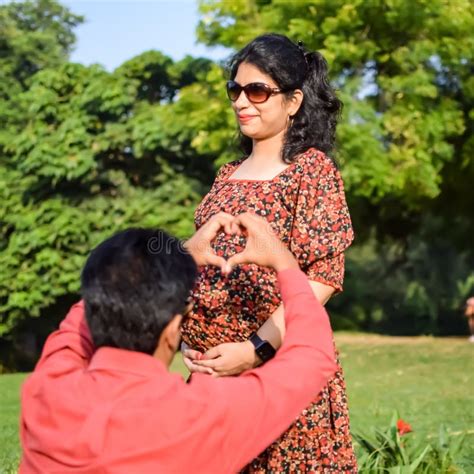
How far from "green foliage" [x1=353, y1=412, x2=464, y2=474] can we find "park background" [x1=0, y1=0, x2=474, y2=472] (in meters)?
6.94

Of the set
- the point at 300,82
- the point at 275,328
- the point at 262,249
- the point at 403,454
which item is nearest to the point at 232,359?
the point at 275,328

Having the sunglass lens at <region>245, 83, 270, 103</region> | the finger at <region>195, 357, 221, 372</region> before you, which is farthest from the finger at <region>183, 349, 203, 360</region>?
the sunglass lens at <region>245, 83, 270, 103</region>

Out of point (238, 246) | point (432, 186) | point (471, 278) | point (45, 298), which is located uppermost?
point (238, 246)

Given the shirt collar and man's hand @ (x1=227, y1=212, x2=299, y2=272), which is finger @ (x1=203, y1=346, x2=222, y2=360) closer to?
man's hand @ (x1=227, y1=212, x2=299, y2=272)

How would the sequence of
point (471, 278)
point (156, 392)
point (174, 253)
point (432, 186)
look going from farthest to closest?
point (471, 278), point (432, 186), point (174, 253), point (156, 392)

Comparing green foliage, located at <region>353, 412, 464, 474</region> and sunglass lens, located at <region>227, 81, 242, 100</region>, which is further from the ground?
sunglass lens, located at <region>227, 81, 242, 100</region>

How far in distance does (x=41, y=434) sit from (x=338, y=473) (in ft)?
4.11

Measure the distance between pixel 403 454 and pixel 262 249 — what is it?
335cm

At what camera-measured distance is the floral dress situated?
9.39 ft

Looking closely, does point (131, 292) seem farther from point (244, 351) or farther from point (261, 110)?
point (261, 110)

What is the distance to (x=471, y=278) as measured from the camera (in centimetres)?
2886

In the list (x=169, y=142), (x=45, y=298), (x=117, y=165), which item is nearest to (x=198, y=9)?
(x=169, y=142)

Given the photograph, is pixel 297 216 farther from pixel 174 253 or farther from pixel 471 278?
pixel 471 278

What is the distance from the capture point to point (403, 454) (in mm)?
5254
